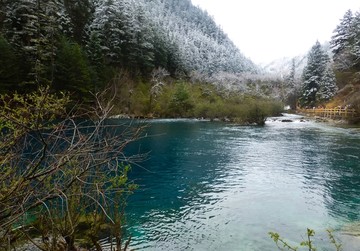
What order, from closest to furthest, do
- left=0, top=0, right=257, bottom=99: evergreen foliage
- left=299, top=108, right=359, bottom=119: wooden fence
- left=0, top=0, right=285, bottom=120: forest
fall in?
left=0, top=0, right=285, bottom=120: forest < left=0, top=0, right=257, bottom=99: evergreen foliage < left=299, top=108, right=359, bottom=119: wooden fence

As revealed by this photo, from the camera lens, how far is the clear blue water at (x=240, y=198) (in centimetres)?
854

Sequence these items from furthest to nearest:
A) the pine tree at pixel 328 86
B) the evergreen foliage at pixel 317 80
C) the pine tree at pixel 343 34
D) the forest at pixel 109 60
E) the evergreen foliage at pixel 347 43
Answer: the pine tree at pixel 343 34 < the evergreen foliage at pixel 317 80 < the pine tree at pixel 328 86 < the evergreen foliage at pixel 347 43 < the forest at pixel 109 60

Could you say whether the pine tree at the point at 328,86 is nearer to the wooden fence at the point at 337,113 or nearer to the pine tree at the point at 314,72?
the pine tree at the point at 314,72

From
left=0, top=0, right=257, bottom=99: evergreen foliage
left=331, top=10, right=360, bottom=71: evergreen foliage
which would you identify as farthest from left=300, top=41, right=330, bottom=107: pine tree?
left=0, top=0, right=257, bottom=99: evergreen foliage

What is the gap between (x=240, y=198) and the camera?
12.1m

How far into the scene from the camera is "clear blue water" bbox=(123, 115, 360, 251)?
8539 millimetres

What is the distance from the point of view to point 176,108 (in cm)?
6234

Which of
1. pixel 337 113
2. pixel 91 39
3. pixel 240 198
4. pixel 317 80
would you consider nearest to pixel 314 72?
pixel 317 80

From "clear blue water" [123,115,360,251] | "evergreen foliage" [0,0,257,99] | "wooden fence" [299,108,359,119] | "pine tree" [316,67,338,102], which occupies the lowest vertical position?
"clear blue water" [123,115,360,251]

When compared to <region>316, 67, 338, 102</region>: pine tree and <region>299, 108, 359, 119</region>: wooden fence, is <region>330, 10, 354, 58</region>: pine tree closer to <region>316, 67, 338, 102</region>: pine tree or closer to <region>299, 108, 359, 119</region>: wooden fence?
<region>316, 67, 338, 102</region>: pine tree

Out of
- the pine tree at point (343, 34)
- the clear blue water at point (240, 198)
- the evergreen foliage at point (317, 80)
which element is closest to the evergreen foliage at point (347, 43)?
the pine tree at point (343, 34)

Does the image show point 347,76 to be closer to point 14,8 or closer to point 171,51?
point 171,51

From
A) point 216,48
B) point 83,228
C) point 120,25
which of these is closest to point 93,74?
point 120,25

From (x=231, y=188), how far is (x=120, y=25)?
6279 centimetres
